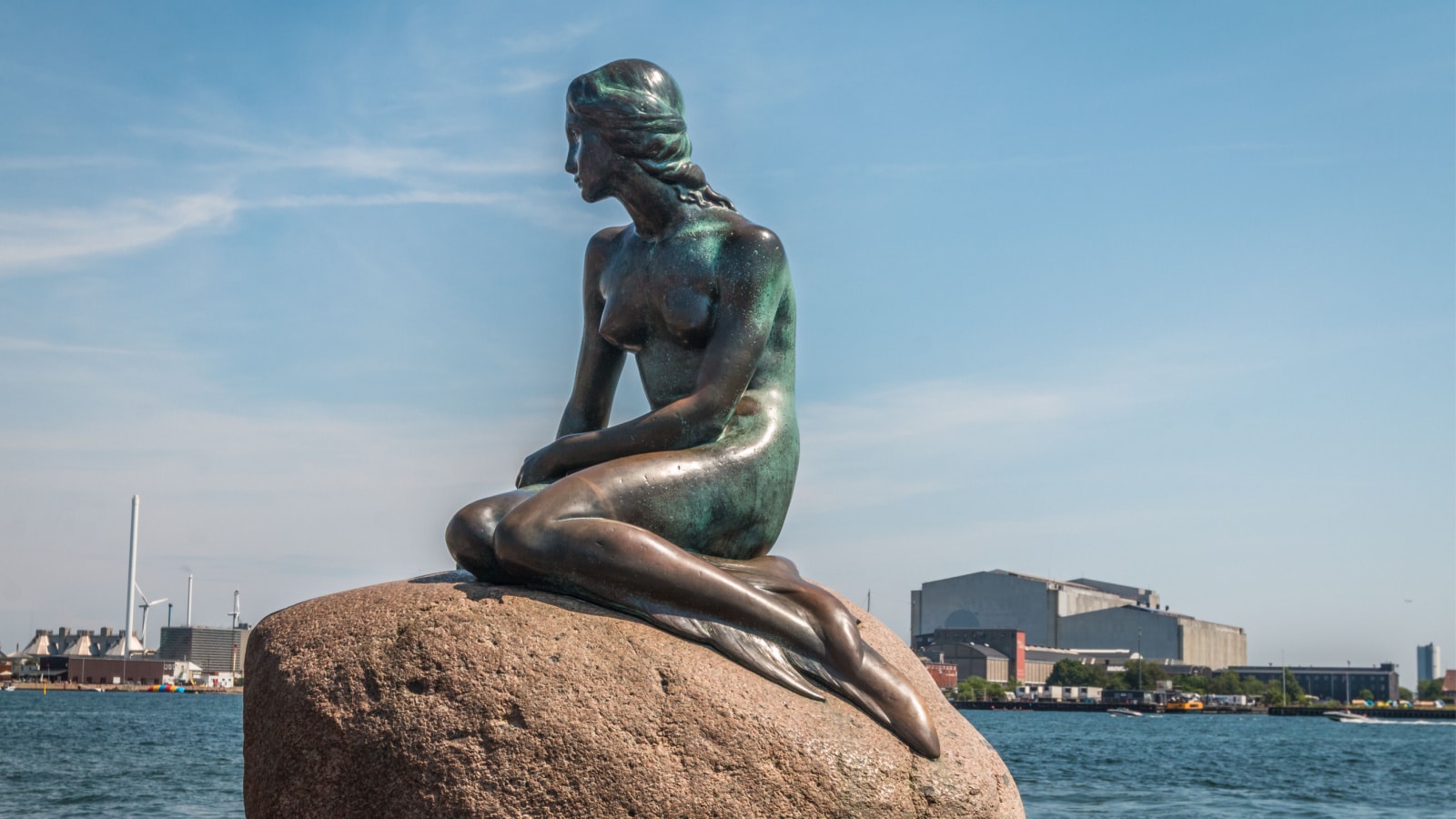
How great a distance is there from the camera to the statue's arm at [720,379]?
6.65m

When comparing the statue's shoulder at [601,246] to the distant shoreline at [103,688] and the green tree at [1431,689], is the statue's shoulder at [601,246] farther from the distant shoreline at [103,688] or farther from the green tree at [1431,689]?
the green tree at [1431,689]

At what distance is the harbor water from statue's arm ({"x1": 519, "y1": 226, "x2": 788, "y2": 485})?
61.7ft

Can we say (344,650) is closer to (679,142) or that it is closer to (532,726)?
(532,726)

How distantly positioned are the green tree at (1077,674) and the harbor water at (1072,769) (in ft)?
106

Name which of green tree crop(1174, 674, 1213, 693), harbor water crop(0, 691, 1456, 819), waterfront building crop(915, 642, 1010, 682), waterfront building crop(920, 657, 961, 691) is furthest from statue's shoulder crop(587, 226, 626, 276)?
green tree crop(1174, 674, 1213, 693)

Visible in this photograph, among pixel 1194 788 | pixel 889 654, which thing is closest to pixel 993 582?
pixel 1194 788

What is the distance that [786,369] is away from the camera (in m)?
7.10

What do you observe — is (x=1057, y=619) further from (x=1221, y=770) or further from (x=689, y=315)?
(x=689, y=315)

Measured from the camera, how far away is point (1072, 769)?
141 feet

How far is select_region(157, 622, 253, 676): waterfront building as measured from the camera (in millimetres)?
134375

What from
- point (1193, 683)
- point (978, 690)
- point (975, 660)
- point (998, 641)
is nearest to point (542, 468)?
point (978, 690)

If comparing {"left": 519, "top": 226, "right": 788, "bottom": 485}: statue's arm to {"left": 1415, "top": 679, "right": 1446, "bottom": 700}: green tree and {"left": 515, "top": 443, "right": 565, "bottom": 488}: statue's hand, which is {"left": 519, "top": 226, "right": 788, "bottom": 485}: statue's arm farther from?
{"left": 1415, "top": 679, "right": 1446, "bottom": 700}: green tree

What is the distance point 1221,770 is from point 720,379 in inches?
1706

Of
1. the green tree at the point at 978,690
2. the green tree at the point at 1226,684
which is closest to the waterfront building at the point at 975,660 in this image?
the green tree at the point at 978,690
